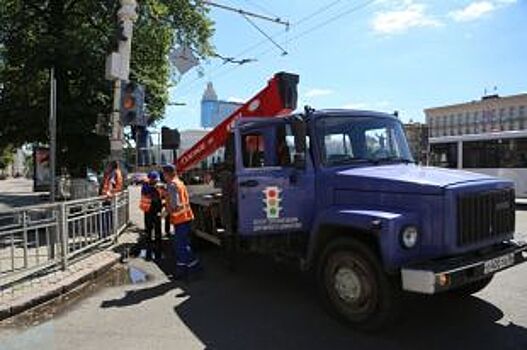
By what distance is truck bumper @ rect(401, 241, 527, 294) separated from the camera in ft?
20.0

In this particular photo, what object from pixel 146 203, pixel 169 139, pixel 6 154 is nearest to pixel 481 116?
pixel 6 154

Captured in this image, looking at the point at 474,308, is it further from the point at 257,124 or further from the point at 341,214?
the point at 257,124

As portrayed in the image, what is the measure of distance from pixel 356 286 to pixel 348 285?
4.4 inches

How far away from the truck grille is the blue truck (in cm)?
1

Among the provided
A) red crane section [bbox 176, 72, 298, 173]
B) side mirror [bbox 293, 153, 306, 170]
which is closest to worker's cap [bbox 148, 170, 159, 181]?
red crane section [bbox 176, 72, 298, 173]

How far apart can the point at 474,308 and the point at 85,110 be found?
15.2 m

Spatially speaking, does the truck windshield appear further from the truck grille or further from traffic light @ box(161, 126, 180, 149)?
traffic light @ box(161, 126, 180, 149)

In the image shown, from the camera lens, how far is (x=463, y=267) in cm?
634

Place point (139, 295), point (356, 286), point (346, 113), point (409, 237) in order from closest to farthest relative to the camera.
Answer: point (409, 237), point (356, 286), point (346, 113), point (139, 295)

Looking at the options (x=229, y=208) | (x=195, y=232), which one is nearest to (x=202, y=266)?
(x=195, y=232)

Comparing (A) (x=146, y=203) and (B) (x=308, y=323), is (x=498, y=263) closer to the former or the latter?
(B) (x=308, y=323)

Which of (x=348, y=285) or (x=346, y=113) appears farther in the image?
(x=346, y=113)

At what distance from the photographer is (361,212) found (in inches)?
270

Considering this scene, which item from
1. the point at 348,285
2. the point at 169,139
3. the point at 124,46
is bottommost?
the point at 348,285
